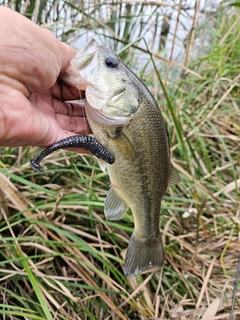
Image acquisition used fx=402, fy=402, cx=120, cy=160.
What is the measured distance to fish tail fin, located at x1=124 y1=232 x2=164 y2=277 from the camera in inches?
60.2

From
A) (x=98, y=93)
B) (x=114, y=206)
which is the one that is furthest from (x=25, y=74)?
(x=114, y=206)

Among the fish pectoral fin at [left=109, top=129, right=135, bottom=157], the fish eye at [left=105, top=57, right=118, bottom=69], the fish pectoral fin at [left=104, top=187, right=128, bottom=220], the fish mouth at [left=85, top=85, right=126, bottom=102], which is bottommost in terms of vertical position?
the fish pectoral fin at [left=104, top=187, right=128, bottom=220]

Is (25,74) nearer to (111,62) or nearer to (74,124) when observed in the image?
(111,62)

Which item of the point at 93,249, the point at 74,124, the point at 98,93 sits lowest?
the point at 93,249

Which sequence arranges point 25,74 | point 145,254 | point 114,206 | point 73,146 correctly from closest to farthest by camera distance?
point 73,146 → point 25,74 → point 114,206 → point 145,254

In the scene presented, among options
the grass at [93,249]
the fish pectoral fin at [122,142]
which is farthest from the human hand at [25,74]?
the grass at [93,249]

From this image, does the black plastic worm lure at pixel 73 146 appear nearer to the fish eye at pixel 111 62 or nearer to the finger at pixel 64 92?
the fish eye at pixel 111 62

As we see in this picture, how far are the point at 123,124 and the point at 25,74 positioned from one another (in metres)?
0.34

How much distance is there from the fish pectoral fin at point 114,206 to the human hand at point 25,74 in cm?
28

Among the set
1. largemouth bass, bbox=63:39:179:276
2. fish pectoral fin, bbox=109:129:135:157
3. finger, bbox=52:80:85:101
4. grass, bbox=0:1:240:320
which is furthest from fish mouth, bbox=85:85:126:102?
grass, bbox=0:1:240:320

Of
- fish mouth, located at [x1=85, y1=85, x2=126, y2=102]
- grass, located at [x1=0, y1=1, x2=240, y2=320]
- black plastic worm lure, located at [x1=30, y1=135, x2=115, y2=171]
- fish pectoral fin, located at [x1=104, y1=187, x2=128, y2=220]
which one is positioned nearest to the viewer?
black plastic worm lure, located at [x1=30, y1=135, x2=115, y2=171]

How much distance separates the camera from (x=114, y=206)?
4.73 ft

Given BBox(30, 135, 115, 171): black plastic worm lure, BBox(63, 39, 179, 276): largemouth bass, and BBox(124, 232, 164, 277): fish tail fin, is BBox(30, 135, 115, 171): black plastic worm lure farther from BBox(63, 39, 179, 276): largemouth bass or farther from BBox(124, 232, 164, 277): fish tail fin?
BBox(124, 232, 164, 277): fish tail fin

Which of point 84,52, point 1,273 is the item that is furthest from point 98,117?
point 1,273
